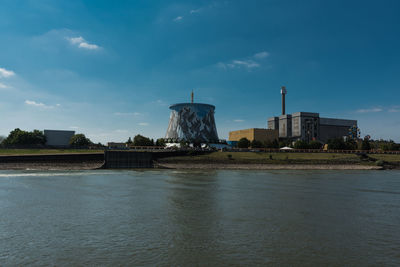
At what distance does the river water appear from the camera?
34.1 ft

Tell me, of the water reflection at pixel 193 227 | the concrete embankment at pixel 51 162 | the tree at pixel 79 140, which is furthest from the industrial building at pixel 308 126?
the water reflection at pixel 193 227

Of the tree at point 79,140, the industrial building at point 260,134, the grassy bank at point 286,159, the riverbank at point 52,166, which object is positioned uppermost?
the industrial building at point 260,134

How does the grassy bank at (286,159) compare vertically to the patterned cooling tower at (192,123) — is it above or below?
below

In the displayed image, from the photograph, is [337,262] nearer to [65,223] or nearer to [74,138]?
[65,223]

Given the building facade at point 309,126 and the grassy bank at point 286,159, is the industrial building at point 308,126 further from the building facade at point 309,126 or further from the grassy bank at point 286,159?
the grassy bank at point 286,159

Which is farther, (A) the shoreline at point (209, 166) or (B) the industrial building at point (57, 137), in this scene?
(B) the industrial building at point (57, 137)

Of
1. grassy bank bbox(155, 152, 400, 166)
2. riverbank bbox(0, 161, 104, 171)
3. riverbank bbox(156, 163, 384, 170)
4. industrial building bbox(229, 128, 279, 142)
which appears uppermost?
industrial building bbox(229, 128, 279, 142)

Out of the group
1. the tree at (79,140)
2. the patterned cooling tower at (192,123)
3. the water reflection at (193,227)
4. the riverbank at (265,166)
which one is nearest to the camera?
the water reflection at (193,227)

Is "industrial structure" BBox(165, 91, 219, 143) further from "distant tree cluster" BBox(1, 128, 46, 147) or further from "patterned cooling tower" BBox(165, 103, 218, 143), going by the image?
"distant tree cluster" BBox(1, 128, 46, 147)

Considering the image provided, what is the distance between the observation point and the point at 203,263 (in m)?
9.94

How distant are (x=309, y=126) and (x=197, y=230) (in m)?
181

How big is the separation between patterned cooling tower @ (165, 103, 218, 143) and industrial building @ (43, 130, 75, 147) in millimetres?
51438

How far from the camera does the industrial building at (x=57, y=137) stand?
12375 cm

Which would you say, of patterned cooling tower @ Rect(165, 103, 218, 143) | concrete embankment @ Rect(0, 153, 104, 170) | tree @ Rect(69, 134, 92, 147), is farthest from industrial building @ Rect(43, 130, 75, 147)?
concrete embankment @ Rect(0, 153, 104, 170)
